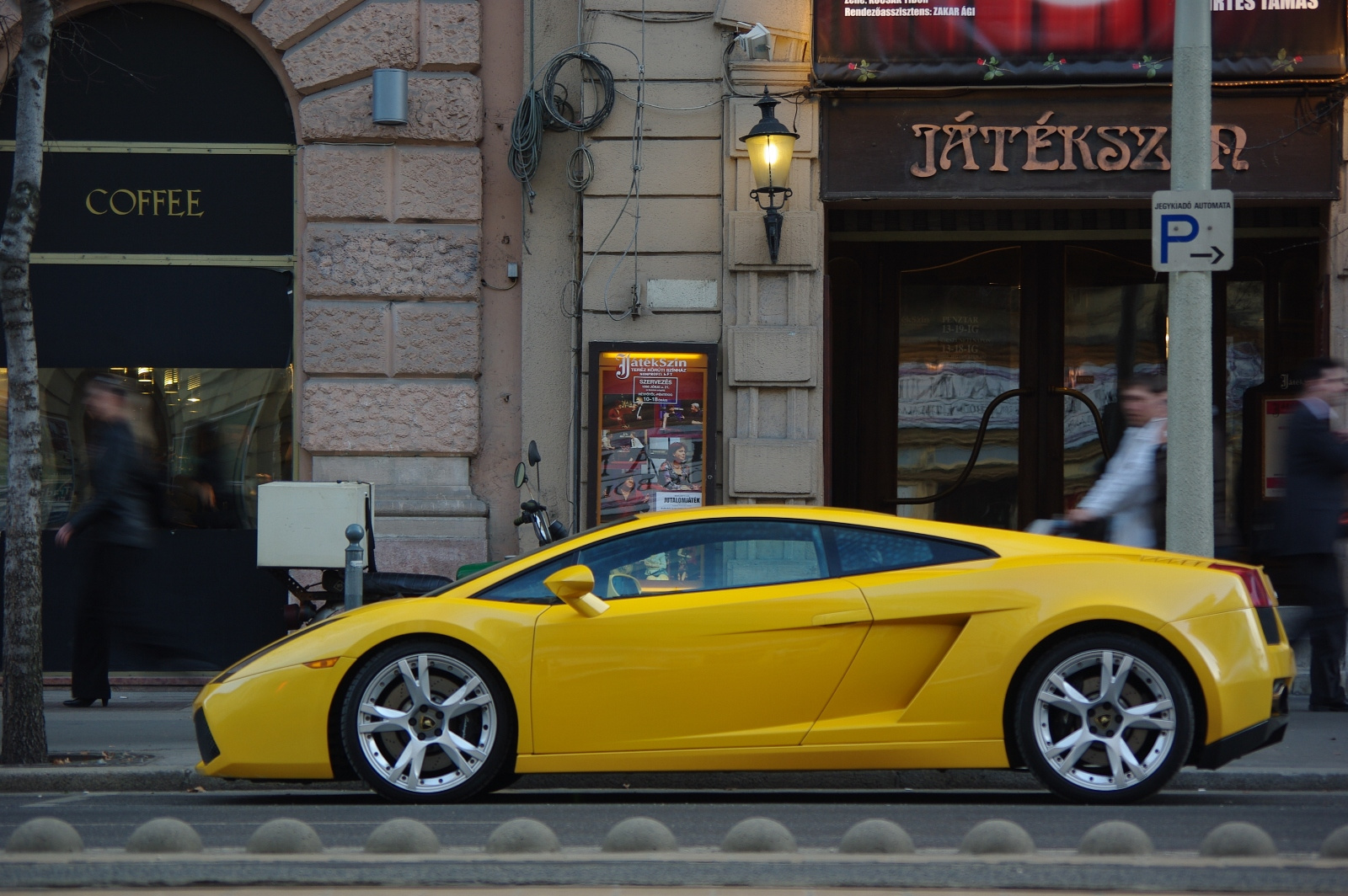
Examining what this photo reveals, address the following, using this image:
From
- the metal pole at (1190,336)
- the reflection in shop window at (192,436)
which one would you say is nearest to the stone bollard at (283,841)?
the metal pole at (1190,336)

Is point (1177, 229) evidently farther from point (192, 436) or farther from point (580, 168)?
point (192, 436)

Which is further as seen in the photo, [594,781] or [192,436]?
[192,436]

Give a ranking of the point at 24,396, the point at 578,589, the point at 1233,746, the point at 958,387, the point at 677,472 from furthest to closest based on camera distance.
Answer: the point at 958,387
the point at 677,472
the point at 24,396
the point at 578,589
the point at 1233,746

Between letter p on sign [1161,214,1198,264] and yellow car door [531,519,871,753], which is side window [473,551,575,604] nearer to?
yellow car door [531,519,871,753]

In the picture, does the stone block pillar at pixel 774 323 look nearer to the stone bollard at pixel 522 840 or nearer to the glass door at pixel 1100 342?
the glass door at pixel 1100 342

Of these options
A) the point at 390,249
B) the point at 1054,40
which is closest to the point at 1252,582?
the point at 1054,40

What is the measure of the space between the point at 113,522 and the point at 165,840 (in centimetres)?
438

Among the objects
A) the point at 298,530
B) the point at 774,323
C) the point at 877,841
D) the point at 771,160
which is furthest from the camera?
the point at 774,323

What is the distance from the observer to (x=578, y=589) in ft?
20.6

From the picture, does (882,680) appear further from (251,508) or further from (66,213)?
(66,213)

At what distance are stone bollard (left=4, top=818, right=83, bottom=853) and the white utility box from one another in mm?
5339

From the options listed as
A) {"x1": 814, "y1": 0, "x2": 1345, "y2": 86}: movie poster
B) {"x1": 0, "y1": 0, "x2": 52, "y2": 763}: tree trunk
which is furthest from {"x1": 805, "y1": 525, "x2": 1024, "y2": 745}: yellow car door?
{"x1": 814, "y1": 0, "x2": 1345, "y2": 86}: movie poster

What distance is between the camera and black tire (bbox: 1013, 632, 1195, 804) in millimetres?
6051

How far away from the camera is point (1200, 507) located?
315 inches
